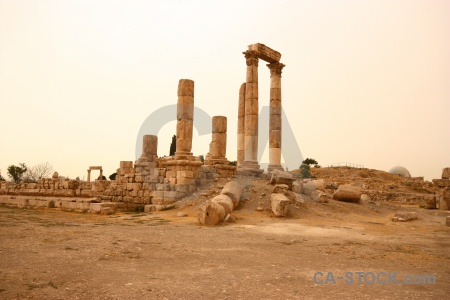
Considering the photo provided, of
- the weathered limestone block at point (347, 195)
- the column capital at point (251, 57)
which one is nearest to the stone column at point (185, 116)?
the column capital at point (251, 57)

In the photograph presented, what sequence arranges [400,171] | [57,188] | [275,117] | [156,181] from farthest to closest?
[400,171], [275,117], [57,188], [156,181]

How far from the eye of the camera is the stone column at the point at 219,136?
19.6 meters

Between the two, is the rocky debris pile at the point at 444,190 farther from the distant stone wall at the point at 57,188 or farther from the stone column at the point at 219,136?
the distant stone wall at the point at 57,188

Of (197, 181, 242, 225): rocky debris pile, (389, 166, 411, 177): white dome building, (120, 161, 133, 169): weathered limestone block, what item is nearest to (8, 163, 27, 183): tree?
(120, 161, 133, 169): weathered limestone block

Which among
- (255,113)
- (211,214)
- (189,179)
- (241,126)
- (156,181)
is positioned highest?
(255,113)

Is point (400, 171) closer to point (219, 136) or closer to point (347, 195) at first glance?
point (347, 195)

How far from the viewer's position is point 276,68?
22.9 metres

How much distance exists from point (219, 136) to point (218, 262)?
46.1ft

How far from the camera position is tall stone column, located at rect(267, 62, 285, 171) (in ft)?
75.1

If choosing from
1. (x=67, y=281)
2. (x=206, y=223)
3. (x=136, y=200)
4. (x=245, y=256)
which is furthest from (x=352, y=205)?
(x=67, y=281)

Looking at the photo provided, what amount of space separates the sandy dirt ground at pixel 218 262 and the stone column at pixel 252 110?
10.9m

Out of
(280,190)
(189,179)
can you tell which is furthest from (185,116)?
(280,190)

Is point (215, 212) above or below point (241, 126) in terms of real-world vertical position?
below

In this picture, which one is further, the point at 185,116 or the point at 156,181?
the point at 185,116
